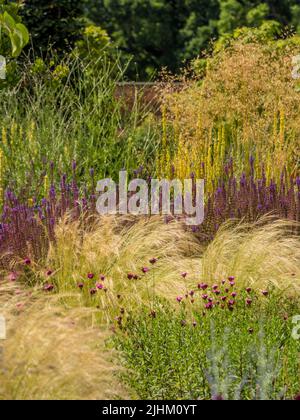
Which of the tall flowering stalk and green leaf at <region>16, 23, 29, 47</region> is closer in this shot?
green leaf at <region>16, 23, 29, 47</region>

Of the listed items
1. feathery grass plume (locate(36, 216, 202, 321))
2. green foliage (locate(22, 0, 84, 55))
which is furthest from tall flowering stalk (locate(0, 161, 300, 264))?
green foliage (locate(22, 0, 84, 55))

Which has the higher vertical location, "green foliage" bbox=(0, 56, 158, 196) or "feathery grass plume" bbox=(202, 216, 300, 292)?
"green foliage" bbox=(0, 56, 158, 196)

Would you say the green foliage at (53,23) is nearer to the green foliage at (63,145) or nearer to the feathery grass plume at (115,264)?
the green foliage at (63,145)

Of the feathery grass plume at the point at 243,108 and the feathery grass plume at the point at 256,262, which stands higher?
the feathery grass plume at the point at 243,108

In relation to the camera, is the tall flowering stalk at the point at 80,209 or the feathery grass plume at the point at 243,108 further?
the feathery grass plume at the point at 243,108

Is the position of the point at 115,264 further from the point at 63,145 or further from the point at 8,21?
the point at 63,145

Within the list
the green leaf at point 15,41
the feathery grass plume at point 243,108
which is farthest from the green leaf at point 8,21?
the feathery grass plume at point 243,108

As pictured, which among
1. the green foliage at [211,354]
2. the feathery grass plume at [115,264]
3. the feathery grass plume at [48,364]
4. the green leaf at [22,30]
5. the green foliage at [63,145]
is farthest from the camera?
the green foliage at [63,145]

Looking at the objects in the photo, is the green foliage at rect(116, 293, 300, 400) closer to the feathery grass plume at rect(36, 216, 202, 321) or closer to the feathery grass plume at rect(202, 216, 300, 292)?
the feathery grass plume at rect(36, 216, 202, 321)

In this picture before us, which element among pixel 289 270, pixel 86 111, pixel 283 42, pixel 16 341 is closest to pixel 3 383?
pixel 16 341

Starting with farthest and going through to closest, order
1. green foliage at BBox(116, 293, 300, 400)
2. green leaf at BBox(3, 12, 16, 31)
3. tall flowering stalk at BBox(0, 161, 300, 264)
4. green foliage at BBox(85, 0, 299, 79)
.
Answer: green foliage at BBox(85, 0, 299, 79) < tall flowering stalk at BBox(0, 161, 300, 264) < green leaf at BBox(3, 12, 16, 31) < green foliage at BBox(116, 293, 300, 400)

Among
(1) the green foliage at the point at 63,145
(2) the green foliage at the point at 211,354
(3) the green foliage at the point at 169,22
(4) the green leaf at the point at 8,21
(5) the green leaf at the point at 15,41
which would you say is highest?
(3) the green foliage at the point at 169,22

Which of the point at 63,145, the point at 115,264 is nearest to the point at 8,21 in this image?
the point at 115,264
